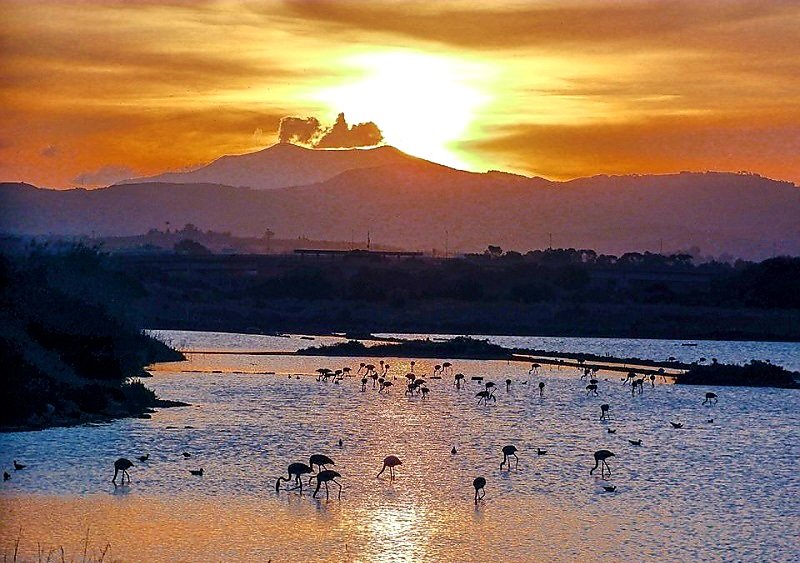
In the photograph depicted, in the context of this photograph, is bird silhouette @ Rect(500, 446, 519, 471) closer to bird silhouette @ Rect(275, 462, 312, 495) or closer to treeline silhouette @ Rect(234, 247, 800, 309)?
bird silhouette @ Rect(275, 462, 312, 495)

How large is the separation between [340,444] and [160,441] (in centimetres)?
447

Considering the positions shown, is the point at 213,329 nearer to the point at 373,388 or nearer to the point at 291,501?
the point at 373,388

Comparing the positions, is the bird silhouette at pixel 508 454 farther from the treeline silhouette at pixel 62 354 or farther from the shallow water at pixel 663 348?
the shallow water at pixel 663 348

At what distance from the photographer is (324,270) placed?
128 meters

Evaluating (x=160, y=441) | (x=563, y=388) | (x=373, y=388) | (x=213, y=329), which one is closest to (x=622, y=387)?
(x=563, y=388)

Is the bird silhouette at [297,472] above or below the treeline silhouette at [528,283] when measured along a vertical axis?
below

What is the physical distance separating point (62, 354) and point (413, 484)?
18931mm

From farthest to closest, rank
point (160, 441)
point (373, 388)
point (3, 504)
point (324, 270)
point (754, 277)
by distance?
point (324, 270) < point (754, 277) < point (373, 388) < point (160, 441) < point (3, 504)

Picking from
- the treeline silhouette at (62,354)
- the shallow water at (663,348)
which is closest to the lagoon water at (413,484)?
the treeline silhouette at (62,354)

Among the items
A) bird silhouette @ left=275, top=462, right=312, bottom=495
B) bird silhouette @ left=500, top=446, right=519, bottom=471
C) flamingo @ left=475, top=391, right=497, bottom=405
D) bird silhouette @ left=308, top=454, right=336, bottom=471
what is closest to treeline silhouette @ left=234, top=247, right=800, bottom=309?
flamingo @ left=475, top=391, right=497, bottom=405

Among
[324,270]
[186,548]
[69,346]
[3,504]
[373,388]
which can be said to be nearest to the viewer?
[186,548]

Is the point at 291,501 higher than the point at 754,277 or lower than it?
lower

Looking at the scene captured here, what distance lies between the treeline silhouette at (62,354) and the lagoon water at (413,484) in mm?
1489

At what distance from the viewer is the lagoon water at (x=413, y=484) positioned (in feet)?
71.9
